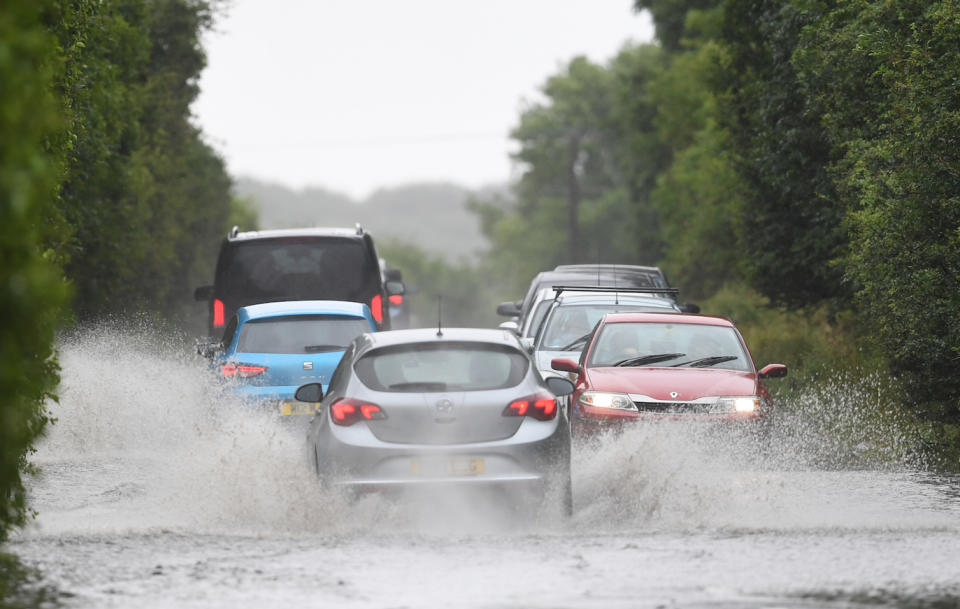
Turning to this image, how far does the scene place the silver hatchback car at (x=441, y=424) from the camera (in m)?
10.9

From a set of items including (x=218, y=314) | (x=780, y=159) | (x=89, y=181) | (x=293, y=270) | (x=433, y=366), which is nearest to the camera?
(x=433, y=366)

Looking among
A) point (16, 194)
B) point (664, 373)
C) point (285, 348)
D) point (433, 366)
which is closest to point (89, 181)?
point (285, 348)

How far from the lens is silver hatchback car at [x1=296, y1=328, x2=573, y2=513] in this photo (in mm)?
10945

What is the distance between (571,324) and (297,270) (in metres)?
4.30

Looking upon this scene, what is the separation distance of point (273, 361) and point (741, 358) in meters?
4.59

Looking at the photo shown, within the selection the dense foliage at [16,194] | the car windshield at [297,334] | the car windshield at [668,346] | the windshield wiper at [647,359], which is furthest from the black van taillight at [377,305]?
the dense foliage at [16,194]

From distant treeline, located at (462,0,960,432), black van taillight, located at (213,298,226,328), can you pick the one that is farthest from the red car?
black van taillight, located at (213,298,226,328)

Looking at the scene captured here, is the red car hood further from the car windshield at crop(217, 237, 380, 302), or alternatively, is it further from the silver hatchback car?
the car windshield at crop(217, 237, 380, 302)

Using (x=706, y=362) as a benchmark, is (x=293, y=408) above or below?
below

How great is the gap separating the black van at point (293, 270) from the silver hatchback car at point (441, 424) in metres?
10.3

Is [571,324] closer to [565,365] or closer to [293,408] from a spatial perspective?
[565,365]

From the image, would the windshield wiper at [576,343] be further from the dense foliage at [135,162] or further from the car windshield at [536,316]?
the dense foliage at [135,162]

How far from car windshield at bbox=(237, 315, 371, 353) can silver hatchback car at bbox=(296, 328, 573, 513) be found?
536 cm

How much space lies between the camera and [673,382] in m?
14.6
